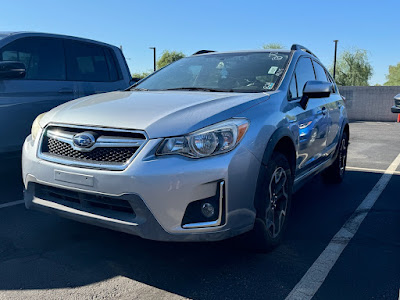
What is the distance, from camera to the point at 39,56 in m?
4.56

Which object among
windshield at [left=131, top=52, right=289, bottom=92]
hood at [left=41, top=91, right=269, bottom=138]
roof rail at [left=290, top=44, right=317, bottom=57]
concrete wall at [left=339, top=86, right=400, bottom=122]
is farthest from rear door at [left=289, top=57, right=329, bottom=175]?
concrete wall at [left=339, top=86, right=400, bottom=122]

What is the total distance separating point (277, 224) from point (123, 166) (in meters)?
1.40

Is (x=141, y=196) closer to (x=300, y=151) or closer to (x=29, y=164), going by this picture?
(x=29, y=164)

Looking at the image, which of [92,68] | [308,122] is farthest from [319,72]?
[92,68]

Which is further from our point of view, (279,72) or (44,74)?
(44,74)

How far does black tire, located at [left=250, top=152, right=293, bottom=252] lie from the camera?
2.68 metres

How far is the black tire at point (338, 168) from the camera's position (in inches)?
208

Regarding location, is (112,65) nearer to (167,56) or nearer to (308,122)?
(308,122)

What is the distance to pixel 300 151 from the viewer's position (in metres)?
3.43

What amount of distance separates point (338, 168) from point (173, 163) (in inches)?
146

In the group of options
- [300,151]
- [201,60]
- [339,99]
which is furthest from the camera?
[339,99]

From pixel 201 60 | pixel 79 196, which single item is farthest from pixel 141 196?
pixel 201 60

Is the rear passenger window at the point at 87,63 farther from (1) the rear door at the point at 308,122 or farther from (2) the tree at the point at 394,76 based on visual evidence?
(2) the tree at the point at 394,76

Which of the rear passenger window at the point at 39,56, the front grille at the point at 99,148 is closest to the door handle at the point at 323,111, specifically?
the front grille at the point at 99,148
